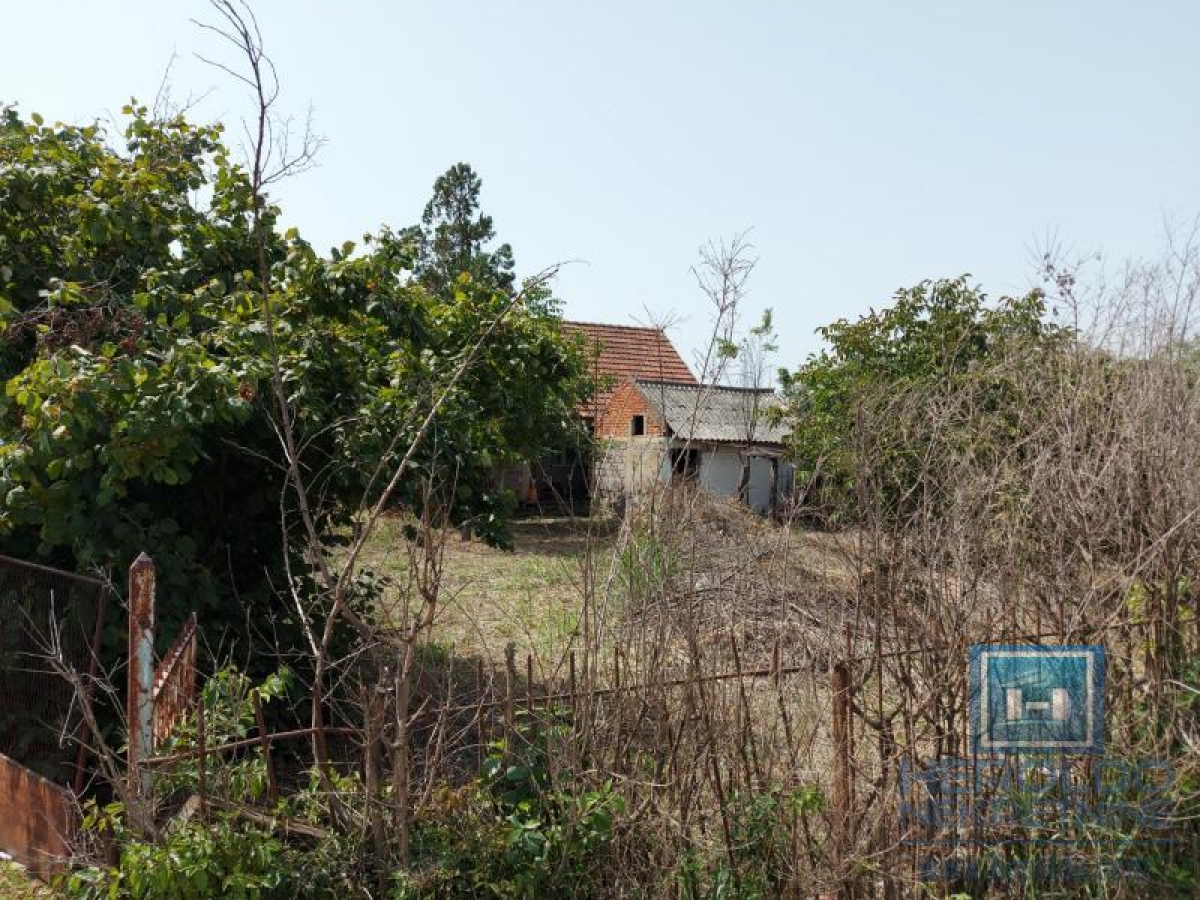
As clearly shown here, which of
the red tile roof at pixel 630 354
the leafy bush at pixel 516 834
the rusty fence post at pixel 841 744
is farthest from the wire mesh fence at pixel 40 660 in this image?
the red tile roof at pixel 630 354

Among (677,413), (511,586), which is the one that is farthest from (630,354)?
(511,586)

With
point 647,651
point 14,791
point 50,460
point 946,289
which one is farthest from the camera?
point 946,289

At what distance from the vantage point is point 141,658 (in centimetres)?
417

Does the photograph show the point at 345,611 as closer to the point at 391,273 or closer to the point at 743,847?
the point at 743,847

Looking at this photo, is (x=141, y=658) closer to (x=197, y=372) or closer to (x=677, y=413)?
(x=197, y=372)

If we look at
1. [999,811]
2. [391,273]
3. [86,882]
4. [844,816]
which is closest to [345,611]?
[86,882]

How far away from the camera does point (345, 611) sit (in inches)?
141

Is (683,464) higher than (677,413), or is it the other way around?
(677,413)

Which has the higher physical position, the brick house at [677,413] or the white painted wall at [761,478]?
the brick house at [677,413]

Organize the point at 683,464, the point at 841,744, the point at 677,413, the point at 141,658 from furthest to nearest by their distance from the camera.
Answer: the point at 677,413, the point at 683,464, the point at 141,658, the point at 841,744

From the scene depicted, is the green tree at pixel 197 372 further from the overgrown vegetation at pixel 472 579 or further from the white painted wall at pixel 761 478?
the white painted wall at pixel 761 478

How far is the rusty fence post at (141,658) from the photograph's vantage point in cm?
412

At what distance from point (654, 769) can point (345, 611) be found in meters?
1.29

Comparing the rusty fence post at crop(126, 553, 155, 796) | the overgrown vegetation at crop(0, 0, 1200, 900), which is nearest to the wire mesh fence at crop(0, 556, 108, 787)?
the overgrown vegetation at crop(0, 0, 1200, 900)
